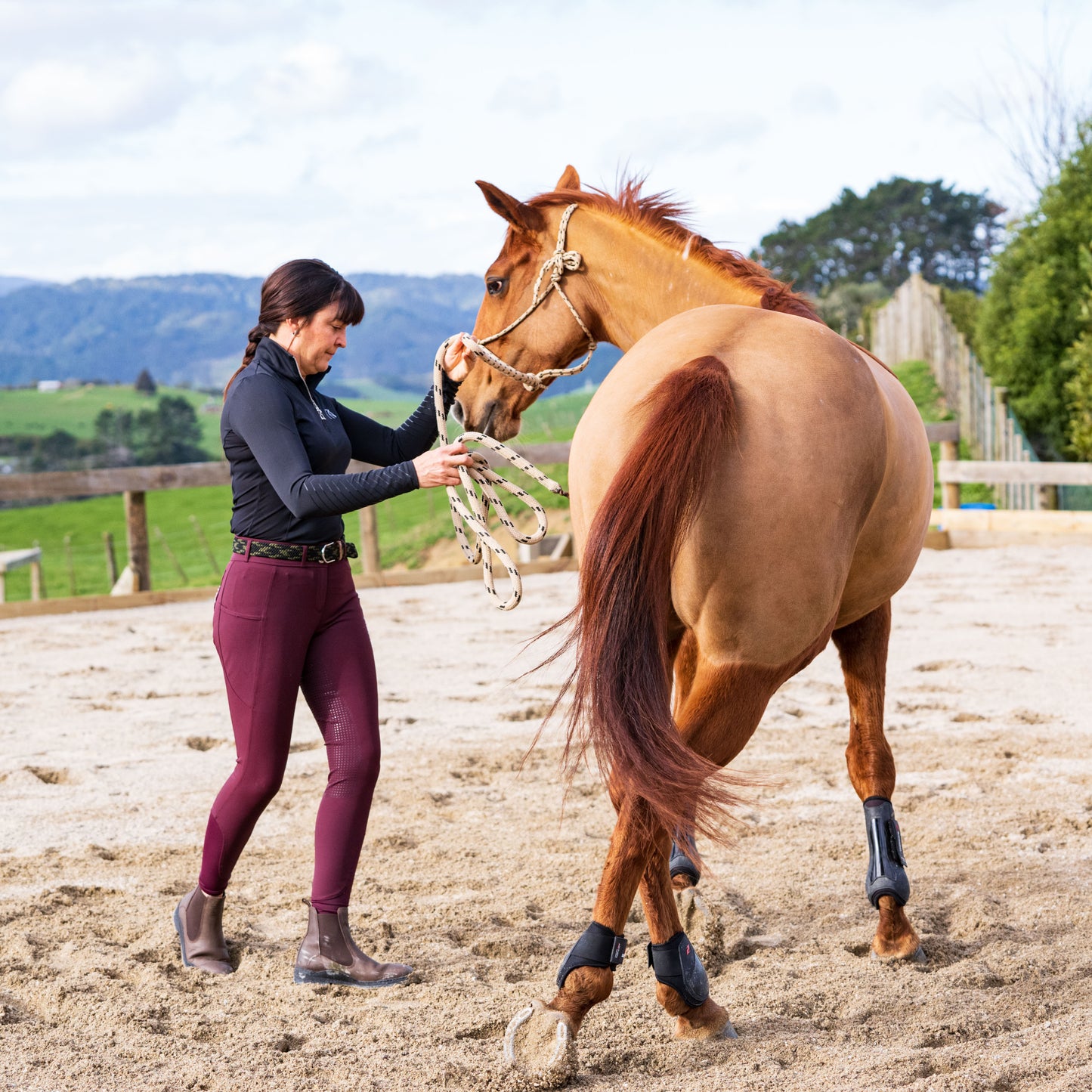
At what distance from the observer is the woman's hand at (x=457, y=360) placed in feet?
9.33

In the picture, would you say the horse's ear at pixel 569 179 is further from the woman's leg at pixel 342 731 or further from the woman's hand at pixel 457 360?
the woman's leg at pixel 342 731

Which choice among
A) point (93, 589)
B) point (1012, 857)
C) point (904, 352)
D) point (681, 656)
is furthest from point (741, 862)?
point (93, 589)

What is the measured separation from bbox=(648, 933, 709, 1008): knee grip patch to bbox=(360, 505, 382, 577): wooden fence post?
707cm

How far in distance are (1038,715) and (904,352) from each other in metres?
18.2

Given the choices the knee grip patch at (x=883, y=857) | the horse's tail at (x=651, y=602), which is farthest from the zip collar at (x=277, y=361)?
the knee grip patch at (x=883, y=857)

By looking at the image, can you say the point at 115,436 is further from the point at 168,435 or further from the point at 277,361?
the point at 277,361

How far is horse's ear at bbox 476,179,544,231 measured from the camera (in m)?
2.84

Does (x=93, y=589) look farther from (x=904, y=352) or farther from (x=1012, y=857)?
(x=1012, y=857)

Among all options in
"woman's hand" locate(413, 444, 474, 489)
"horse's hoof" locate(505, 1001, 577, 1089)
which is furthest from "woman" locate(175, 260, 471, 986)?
"horse's hoof" locate(505, 1001, 577, 1089)

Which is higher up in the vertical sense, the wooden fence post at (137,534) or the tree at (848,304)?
the tree at (848,304)

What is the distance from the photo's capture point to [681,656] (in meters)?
2.37

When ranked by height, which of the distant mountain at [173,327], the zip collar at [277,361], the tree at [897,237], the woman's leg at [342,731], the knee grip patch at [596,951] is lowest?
the knee grip patch at [596,951]

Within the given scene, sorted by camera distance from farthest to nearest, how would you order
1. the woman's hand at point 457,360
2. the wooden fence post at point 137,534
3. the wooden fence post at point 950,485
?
the wooden fence post at point 950,485 < the wooden fence post at point 137,534 < the woman's hand at point 457,360

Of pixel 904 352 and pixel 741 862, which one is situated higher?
pixel 904 352
